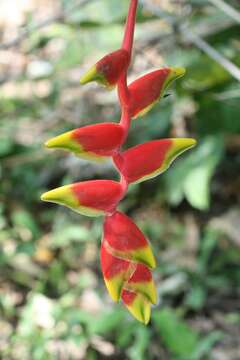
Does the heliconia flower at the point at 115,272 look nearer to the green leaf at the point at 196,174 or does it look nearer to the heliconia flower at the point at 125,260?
the heliconia flower at the point at 125,260

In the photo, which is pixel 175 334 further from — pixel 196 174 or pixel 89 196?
pixel 89 196

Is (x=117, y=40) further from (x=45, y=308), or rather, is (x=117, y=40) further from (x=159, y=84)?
(x=159, y=84)

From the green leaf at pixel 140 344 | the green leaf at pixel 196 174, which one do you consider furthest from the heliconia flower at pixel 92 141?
the green leaf at pixel 196 174

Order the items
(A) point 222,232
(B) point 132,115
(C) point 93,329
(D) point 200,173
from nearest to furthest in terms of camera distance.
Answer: (B) point 132,115 → (C) point 93,329 → (D) point 200,173 → (A) point 222,232

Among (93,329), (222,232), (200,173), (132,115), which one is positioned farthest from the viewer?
(222,232)

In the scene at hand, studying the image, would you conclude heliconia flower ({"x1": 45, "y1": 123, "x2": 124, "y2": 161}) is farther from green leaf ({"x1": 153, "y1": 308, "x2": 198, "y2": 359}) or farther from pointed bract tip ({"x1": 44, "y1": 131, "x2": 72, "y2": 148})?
green leaf ({"x1": 153, "y1": 308, "x2": 198, "y2": 359})

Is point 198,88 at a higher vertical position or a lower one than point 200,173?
higher

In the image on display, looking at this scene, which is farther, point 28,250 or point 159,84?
point 28,250

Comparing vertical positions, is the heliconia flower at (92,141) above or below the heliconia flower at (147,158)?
above

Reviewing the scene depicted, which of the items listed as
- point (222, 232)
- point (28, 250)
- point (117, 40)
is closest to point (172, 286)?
point (222, 232)
